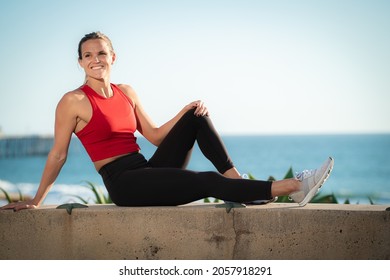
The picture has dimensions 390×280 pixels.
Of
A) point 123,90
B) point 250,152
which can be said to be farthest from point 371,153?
point 123,90

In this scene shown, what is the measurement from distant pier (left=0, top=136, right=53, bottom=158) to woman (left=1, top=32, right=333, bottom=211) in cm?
3784

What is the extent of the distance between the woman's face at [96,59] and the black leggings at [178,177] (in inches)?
20.1

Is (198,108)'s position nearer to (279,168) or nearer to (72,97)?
(72,97)

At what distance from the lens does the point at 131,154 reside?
3275 millimetres

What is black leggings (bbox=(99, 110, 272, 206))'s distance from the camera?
118 inches

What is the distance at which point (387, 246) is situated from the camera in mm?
2898

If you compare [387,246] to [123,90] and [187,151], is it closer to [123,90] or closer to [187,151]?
[187,151]

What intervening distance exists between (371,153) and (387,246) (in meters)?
42.0

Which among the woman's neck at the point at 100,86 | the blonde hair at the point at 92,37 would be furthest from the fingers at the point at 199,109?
the blonde hair at the point at 92,37

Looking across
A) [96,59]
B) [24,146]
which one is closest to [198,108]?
[96,59]

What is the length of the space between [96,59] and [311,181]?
54.4 inches

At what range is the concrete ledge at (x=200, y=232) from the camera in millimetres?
2918

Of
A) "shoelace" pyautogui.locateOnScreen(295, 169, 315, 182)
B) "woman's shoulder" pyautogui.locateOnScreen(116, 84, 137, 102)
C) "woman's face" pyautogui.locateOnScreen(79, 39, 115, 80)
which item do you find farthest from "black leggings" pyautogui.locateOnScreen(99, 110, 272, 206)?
"woman's face" pyautogui.locateOnScreen(79, 39, 115, 80)

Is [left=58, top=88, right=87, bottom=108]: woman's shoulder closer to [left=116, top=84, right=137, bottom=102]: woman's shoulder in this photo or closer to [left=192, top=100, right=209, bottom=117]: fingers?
[left=116, top=84, right=137, bottom=102]: woman's shoulder
